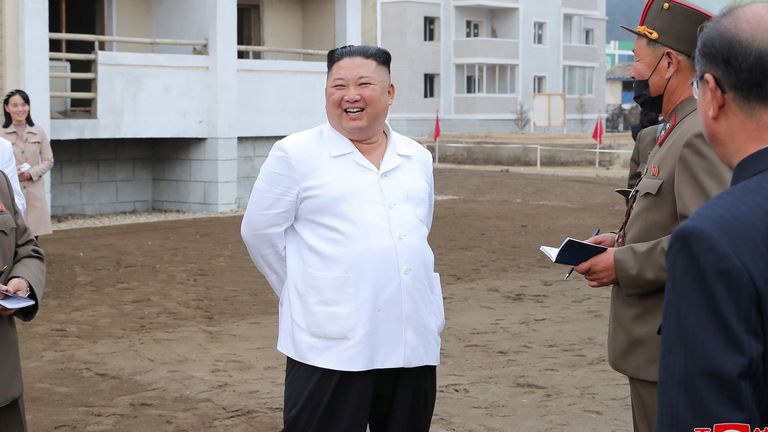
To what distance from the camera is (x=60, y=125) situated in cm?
1691

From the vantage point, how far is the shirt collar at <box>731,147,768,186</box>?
6.45 feet

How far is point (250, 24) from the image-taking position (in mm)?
21875

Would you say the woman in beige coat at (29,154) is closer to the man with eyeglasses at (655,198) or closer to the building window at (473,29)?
the man with eyeglasses at (655,198)

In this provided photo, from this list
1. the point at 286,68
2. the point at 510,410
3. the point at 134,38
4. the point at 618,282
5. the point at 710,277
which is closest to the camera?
the point at 710,277

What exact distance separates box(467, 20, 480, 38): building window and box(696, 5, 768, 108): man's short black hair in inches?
2021

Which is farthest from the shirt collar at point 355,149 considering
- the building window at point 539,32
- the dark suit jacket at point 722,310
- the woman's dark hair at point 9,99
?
the building window at point 539,32

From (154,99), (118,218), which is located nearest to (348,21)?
(154,99)

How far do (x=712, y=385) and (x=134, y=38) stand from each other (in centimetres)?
1781

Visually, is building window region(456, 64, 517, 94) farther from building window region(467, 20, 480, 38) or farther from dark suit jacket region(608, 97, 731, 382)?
dark suit jacket region(608, 97, 731, 382)

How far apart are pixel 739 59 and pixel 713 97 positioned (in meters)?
0.09

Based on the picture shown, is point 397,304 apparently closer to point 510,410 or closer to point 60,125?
point 510,410

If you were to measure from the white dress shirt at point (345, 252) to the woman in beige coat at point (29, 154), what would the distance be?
25.8 ft

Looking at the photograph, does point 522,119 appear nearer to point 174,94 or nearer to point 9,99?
point 174,94

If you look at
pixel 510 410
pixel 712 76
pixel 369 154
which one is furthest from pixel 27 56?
pixel 712 76
